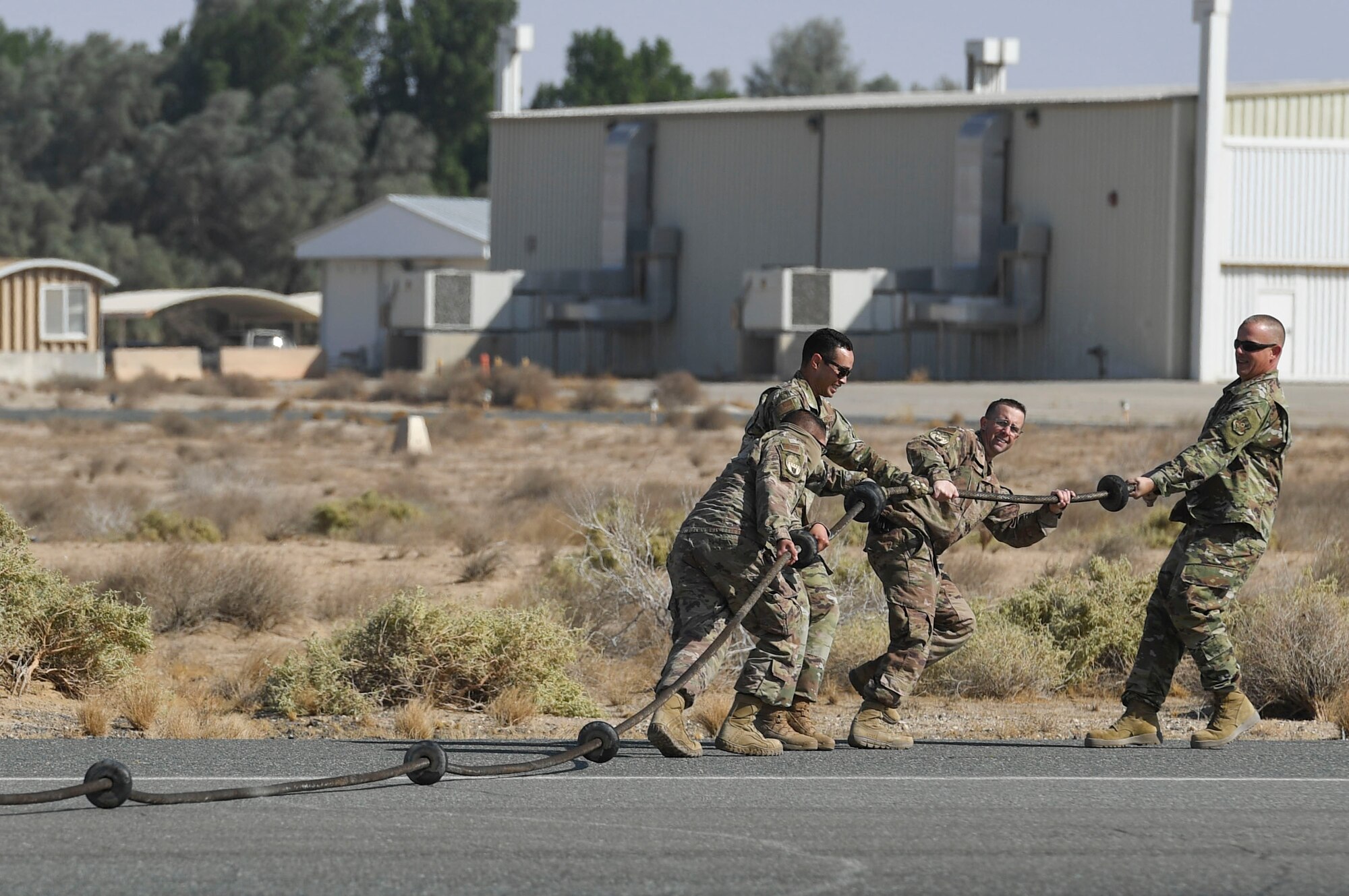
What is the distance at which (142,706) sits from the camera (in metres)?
9.82

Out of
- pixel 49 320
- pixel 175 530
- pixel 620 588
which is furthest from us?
pixel 49 320

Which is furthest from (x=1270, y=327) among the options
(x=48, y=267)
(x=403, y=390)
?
(x=48, y=267)

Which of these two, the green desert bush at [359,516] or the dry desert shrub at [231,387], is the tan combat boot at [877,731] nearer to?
the green desert bush at [359,516]

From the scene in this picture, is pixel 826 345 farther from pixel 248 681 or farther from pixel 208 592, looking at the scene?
pixel 208 592

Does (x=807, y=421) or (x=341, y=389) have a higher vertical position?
(x=807, y=421)

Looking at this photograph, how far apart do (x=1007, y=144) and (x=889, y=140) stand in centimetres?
353

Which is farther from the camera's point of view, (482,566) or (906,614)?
(482,566)

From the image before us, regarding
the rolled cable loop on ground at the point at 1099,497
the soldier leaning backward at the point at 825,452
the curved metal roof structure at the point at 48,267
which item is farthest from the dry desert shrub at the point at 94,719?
the curved metal roof structure at the point at 48,267

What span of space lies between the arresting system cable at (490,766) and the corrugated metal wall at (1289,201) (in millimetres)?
37491

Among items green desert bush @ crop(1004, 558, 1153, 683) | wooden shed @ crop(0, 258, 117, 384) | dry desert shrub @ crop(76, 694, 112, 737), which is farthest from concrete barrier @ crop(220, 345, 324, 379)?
dry desert shrub @ crop(76, 694, 112, 737)

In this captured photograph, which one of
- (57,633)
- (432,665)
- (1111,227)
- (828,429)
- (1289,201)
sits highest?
(1289,201)

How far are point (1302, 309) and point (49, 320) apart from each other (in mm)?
29952

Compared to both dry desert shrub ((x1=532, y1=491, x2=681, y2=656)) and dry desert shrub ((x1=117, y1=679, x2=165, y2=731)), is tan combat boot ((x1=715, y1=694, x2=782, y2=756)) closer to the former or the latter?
dry desert shrub ((x1=117, y1=679, x2=165, y2=731))

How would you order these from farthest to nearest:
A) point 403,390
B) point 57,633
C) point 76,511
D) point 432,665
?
point 403,390 → point 76,511 → point 57,633 → point 432,665
